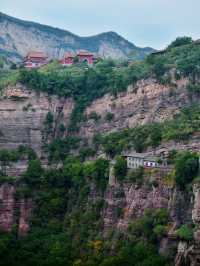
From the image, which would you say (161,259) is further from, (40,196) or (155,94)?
(155,94)

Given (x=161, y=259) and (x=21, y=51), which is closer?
(x=161, y=259)

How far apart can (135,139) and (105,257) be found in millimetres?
11435

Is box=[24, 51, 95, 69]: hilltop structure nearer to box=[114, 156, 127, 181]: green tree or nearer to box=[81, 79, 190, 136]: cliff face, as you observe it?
box=[81, 79, 190, 136]: cliff face

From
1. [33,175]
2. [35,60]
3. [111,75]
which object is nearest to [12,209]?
[33,175]

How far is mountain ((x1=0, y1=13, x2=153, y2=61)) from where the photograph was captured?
98375 mm

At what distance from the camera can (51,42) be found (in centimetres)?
10269

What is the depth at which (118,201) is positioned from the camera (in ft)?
161

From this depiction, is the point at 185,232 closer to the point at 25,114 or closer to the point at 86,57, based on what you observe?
the point at 25,114

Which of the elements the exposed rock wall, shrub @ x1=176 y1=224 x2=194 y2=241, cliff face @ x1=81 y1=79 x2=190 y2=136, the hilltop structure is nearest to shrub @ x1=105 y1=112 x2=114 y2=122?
cliff face @ x1=81 y1=79 x2=190 y2=136

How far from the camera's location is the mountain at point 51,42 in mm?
98375

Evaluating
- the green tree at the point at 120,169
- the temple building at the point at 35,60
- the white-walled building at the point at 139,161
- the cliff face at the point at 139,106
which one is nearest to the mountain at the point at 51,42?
the temple building at the point at 35,60

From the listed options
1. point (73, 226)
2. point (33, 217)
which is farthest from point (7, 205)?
point (73, 226)

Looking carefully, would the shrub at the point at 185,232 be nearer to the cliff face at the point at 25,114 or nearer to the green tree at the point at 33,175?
the green tree at the point at 33,175

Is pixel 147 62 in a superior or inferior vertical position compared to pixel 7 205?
superior
